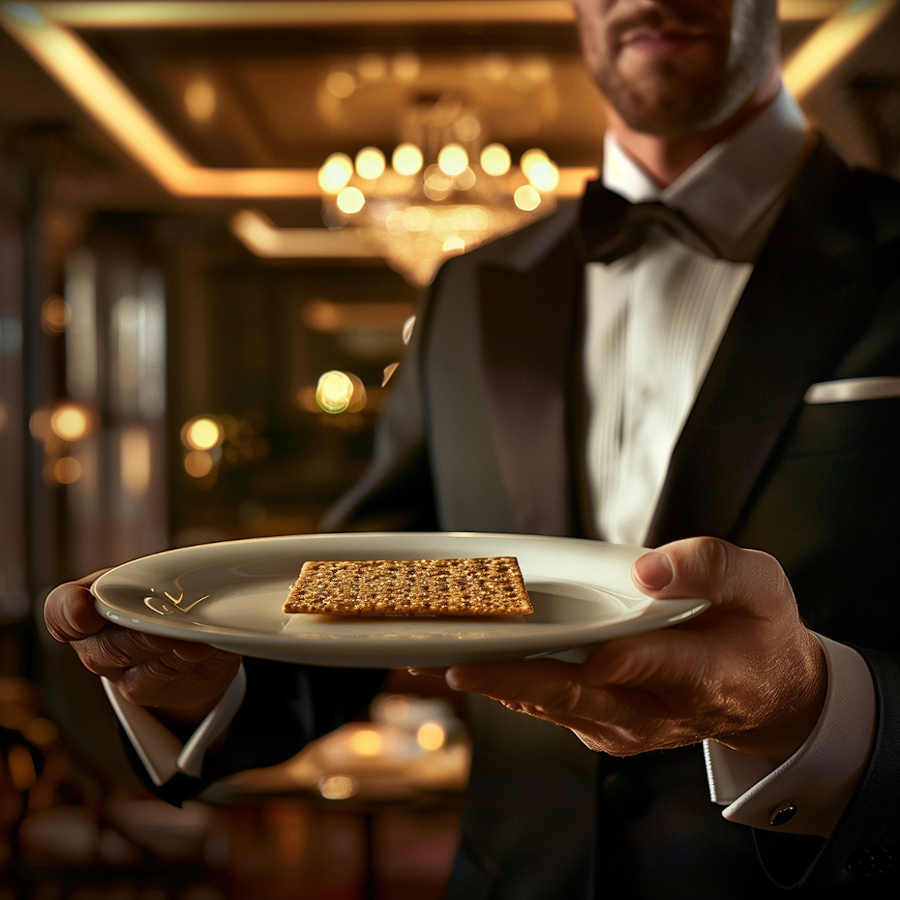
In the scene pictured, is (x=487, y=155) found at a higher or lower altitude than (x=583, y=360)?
higher

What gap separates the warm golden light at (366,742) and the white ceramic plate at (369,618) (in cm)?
233

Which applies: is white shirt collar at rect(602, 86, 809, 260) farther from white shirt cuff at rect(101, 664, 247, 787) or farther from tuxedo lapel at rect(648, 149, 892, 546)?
white shirt cuff at rect(101, 664, 247, 787)

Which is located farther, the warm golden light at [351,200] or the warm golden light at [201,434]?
the warm golden light at [201,434]

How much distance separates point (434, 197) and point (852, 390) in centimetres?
361

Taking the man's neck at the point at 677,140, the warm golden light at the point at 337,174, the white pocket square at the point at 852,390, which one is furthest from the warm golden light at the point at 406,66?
the white pocket square at the point at 852,390

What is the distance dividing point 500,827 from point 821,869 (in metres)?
0.38

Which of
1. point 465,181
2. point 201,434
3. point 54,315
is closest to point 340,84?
point 465,181

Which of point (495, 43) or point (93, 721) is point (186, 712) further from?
point (93, 721)

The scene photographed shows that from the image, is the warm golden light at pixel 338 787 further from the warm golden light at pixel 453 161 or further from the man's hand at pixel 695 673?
the warm golden light at pixel 453 161

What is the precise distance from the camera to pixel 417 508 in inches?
45.3

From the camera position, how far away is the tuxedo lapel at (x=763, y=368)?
2.60ft

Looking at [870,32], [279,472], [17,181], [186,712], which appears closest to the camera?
[186,712]

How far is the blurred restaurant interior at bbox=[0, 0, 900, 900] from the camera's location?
2.79 meters

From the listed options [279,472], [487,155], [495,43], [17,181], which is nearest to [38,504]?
[17,181]
